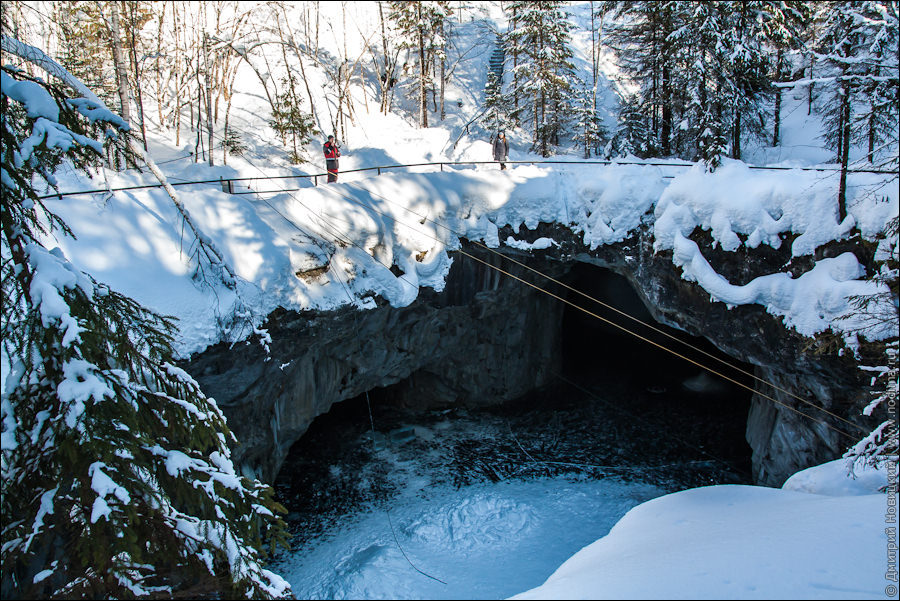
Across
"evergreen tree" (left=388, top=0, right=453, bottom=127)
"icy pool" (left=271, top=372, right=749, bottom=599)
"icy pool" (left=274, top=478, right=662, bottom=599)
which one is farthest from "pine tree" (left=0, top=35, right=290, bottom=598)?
"evergreen tree" (left=388, top=0, right=453, bottom=127)

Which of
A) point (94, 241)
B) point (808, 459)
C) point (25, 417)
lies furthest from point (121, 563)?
point (808, 459)

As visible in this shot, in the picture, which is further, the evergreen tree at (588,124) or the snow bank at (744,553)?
the evergreen tree at (588,124)

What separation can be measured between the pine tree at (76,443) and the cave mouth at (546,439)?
8.97 metres

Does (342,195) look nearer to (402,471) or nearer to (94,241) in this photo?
(94,241)

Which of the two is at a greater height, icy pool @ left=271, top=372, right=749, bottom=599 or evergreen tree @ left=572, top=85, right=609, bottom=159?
evergreen tree @ left=572, top=85, right=609, bottom=159

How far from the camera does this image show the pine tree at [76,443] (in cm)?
Answer: 407

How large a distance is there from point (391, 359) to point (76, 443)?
12.0 m

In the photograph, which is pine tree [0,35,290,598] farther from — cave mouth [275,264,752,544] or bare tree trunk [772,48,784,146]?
bare tree trunk [772,48,784,146]

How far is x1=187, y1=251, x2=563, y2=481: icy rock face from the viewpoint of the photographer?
11945 millimetres

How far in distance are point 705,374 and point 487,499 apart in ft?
35.4

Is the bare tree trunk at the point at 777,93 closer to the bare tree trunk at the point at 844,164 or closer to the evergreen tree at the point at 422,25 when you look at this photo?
the bare tree trunk at the point at 844,164

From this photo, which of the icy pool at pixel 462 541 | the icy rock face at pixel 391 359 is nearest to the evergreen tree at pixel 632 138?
the icy rock face at pixel 391 359

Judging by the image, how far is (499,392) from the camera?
19062mm

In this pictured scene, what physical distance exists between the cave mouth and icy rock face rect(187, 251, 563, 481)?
853mm
